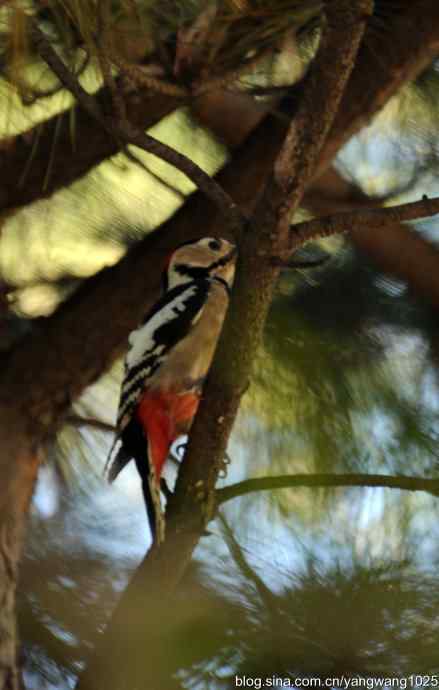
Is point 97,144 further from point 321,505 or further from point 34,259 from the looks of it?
point 321,505

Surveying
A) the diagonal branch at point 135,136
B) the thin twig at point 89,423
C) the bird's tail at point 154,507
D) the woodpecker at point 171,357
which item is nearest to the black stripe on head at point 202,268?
the woodpecker at point 171,357

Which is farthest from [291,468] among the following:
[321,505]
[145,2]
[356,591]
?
[145,2]

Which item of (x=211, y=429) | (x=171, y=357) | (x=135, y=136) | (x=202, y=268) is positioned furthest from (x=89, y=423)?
(x=135, y=136)

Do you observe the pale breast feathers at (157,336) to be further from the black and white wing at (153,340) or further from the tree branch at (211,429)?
the tree branch at (211,429)

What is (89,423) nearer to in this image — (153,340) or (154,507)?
(153,340)

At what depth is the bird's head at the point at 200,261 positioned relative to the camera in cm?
250

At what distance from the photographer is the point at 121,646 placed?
5.55 ft

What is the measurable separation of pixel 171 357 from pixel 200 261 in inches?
8.2

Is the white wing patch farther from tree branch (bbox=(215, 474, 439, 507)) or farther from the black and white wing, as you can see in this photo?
tree branch (bbox=(215, 474, 439, 507))

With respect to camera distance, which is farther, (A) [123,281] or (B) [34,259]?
(B) [34,259]

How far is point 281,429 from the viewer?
2.40 m

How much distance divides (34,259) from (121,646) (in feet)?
3.79

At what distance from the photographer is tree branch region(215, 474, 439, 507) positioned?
1.76m

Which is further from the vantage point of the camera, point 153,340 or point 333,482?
point 153,340
